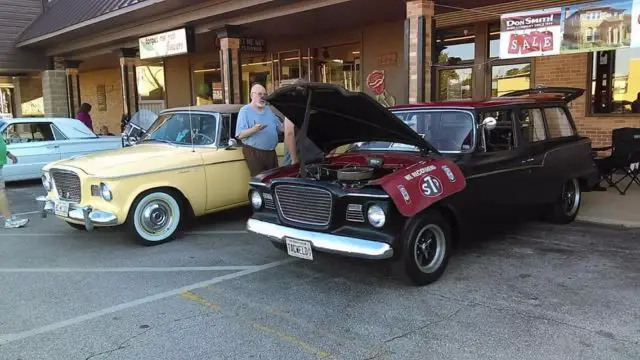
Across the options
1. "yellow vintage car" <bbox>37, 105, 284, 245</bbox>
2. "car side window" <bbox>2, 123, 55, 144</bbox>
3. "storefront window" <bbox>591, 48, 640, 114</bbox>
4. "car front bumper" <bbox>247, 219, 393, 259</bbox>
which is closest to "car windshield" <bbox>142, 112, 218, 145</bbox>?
"yellow vintage car" <bbox>37, 105, 284, 245</bbox>

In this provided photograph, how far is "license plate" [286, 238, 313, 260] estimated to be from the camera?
173 inches

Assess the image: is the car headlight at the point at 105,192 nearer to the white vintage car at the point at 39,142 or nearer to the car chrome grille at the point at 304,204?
the car chrome grille at the point at 304,204

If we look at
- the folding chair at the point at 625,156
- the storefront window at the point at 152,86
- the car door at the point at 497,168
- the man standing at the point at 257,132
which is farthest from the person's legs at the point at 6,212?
the storefront window at the point at 152,86

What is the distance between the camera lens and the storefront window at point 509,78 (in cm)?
1166

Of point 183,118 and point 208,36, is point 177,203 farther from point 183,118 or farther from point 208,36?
point 208,36

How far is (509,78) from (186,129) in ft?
26.0

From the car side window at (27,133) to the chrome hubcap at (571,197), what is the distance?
10346 mm

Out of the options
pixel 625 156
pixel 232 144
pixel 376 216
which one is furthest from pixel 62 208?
pixel 625 156

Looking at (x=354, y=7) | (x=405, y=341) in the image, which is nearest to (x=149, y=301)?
(x=405, y=341)

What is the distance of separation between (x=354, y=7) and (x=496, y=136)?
6709 mm

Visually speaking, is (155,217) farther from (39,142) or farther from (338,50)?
(338,50)

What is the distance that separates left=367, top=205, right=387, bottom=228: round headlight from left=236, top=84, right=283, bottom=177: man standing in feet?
9.49

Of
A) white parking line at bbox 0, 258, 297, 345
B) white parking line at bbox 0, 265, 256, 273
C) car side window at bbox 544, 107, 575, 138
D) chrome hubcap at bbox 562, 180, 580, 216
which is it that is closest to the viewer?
white parking line at bbox 0, 258, 297, 345

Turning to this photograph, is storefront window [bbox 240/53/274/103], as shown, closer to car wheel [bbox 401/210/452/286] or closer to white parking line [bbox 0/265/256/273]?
white parking line [bbox 0/265/256/273]
